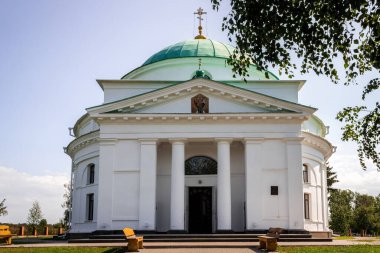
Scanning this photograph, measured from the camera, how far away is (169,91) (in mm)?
25312

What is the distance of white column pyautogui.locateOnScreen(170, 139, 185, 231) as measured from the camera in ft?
79.6

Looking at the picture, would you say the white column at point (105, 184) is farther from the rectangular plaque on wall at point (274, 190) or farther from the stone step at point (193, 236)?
the rectangular plaque on wall at point (274, 190)

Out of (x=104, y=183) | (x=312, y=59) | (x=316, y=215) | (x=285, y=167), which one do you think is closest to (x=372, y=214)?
(x=316, y=215)

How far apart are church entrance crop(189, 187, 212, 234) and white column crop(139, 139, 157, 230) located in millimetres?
2803

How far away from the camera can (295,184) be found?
2464cm

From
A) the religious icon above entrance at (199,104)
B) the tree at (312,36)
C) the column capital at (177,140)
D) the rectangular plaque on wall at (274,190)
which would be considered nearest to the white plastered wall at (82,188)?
the column capital at (177,140)

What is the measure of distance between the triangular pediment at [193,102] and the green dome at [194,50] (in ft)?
25.7

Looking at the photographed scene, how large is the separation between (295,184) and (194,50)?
13021 millimetres

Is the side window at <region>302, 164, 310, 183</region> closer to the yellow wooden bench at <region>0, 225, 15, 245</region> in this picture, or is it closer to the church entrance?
the church entrance

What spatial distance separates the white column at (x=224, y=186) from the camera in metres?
24.1

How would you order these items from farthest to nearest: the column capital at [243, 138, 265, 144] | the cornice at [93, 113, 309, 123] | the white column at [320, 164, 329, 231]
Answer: the white column at [320, 164, 329, 231] → the column capital at [243, 138, 265, 144] → the cornice at [93, 113, 309, 123]

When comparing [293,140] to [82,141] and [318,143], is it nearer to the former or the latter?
[318,143]

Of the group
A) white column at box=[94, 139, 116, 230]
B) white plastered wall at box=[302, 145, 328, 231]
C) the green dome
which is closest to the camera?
white column at box=[94, 139, 116, 230]

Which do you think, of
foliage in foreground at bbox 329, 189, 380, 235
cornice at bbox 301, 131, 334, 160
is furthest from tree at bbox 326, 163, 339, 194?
cornice at bbox 301, 131, 334, 160
